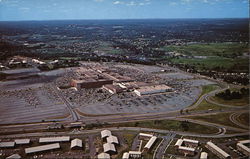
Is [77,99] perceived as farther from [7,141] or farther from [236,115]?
[236,115]

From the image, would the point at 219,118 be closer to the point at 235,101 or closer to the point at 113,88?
the point at 235,101

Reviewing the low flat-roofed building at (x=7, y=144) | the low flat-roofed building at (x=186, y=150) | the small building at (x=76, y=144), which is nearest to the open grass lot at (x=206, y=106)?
the low flat-roofed building at (x=186, y=150)

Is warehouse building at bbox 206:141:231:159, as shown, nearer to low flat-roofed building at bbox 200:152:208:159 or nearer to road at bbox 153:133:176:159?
low flat-roofed building at bbox 200:152:208:159

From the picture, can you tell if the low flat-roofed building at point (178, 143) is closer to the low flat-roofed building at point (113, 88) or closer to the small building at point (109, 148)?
the small building at point (109, 148)

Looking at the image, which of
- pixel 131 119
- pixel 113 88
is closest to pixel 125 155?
pixel 131 119

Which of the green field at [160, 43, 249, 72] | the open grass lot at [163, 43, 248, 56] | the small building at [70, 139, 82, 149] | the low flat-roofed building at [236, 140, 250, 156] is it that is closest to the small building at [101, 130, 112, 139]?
the small building at [70, 139, 82, 149]
